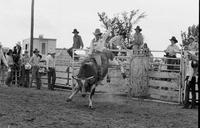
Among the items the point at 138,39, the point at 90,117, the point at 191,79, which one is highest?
the point at 138,39

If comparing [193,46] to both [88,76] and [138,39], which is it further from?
[88,76]

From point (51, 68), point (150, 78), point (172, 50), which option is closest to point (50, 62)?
point (51, 68)

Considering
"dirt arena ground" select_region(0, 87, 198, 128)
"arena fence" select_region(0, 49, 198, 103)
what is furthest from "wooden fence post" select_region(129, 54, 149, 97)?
"dirt arena ground" select_region(0, 87, 198, 128)

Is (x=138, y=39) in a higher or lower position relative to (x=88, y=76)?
higher

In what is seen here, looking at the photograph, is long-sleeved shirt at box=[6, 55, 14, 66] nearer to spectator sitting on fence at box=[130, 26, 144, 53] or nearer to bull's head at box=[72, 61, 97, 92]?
spectator sitting on fence at box=[130, 26, 144, 53]

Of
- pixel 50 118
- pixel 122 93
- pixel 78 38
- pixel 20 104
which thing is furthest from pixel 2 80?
pixel 50 118

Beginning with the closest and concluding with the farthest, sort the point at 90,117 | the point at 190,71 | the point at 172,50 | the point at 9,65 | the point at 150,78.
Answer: the point at 90,117 → the point at 190,71 → the point at 172,50 → the point at 150,78 → the point at 9,65

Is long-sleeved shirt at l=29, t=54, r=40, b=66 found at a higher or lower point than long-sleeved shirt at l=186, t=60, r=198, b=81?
higher

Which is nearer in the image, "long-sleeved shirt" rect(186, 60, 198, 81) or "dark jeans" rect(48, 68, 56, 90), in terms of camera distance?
"long-sleeved shirt" rect(186, 60, 198, 81)

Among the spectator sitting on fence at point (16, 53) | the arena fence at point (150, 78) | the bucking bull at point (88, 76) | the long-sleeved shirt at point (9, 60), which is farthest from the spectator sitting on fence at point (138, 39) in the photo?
the long-sleeved shirt at point (9, 60)

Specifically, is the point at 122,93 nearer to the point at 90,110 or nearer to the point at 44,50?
the point at 90,110

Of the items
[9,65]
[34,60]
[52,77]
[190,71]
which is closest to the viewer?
[190,71]

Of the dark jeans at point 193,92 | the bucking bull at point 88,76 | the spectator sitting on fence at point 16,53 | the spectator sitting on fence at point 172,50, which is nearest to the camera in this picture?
the bucking bull at point 88,76

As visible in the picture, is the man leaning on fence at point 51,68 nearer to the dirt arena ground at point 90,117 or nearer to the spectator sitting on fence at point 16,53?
the spectator sitting on fence at point 16,53
